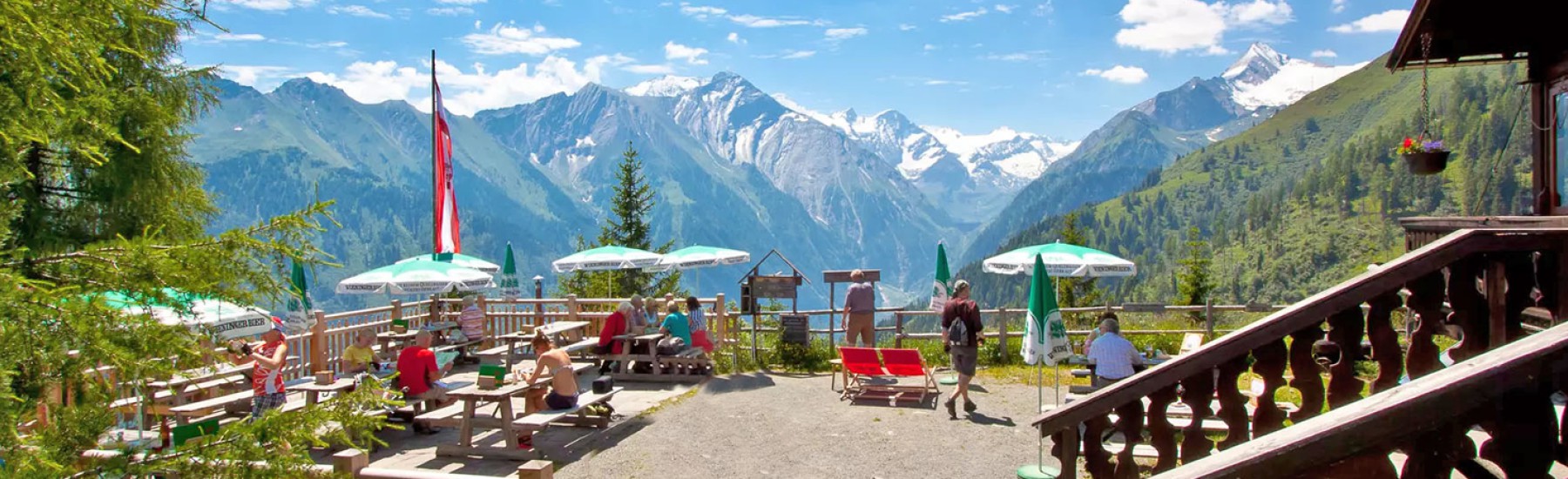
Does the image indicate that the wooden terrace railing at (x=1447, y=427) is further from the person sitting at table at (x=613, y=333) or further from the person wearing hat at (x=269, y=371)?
the person sitting at table at (x=613, y=333)

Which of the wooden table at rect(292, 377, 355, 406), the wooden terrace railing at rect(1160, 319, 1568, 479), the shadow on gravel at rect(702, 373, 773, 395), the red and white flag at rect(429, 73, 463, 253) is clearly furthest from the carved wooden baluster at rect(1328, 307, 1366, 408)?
the shadow on gravel at rect(702, 373, 773, 395)

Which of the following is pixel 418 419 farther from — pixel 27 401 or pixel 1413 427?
pixel 1413 427

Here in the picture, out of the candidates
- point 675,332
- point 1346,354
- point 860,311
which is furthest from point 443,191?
point 1346,354

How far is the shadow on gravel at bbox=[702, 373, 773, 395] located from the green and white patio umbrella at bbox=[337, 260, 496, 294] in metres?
4.14

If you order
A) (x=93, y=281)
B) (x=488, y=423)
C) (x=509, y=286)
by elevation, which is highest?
(x=93, y=281)

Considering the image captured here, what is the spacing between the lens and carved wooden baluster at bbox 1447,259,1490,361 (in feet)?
13.3

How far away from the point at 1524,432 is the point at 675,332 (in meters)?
13.6

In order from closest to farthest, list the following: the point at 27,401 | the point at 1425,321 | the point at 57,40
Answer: the point at 57,40 < the point at 27,401 < the point at 1425,321

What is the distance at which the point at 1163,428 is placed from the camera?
4727mm

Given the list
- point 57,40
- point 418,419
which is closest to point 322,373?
point 418,419

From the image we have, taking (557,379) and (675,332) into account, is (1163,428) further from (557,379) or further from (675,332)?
(675,332)

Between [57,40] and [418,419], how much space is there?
887 centimetres

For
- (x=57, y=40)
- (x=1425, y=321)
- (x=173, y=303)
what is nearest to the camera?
(x=57, y=40)

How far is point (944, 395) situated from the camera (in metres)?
13.7
